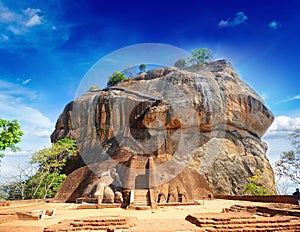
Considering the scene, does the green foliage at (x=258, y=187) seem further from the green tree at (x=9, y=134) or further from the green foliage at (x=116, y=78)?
the green foliage at (x=116, y=78)

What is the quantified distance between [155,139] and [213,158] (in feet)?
26.2

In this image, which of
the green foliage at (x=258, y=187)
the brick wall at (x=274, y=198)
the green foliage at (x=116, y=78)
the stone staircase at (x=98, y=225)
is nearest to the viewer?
the stone staircase at (x=98, y=225)

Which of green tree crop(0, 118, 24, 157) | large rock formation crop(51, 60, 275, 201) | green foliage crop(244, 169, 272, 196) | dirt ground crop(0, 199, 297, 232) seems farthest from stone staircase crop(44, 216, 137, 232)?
large rock formation crop(51, 60, 275, 201)

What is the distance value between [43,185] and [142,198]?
51.0 feet

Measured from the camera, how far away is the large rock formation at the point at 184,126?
32781 mm

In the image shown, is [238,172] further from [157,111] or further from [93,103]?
[93,103]

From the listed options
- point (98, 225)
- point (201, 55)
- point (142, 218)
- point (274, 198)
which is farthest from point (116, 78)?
point (98, 225)

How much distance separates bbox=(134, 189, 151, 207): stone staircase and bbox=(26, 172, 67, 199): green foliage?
13.1 m

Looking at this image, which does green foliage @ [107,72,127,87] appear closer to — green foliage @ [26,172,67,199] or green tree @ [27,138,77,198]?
green tree @ [27,138,77,198]

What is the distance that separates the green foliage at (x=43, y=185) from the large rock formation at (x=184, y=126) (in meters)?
7.10

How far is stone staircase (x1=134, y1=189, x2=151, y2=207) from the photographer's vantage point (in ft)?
50.1

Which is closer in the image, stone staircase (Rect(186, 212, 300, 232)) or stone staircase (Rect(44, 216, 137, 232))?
stone staircase (Rect(186, 212, 300, 232))

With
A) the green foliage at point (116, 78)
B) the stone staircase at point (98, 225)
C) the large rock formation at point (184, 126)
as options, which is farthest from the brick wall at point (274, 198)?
the green foliage at point (116, 78)

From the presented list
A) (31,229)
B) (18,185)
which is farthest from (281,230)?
(18,185)
